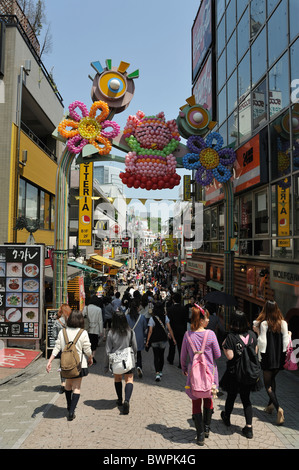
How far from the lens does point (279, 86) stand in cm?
995

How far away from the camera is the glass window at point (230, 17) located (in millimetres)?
15016

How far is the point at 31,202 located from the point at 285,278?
1319 centimetres

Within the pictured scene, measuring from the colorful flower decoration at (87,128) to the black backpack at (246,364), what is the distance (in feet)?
28.0

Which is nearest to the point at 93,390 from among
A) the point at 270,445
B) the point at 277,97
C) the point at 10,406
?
the point at 10,406

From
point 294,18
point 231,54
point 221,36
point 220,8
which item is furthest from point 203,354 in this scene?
point 220,8

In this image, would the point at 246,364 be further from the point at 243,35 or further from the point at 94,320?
the point at 243,35

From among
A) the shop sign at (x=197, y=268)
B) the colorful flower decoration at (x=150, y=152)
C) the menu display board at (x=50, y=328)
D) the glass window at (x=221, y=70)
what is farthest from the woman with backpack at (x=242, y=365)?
the glass window at (x=221, y=70)

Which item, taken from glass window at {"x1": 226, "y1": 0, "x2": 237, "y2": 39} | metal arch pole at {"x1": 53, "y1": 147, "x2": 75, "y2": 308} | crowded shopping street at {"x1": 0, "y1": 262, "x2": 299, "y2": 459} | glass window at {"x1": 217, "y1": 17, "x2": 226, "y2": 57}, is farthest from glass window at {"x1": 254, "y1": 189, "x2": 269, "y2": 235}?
glass window at {"x1": 217, "y1": 17, "x2": 226, "y2": 57}

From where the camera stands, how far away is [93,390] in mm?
6473

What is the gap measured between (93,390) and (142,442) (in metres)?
2.39

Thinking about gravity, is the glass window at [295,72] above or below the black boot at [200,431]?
above

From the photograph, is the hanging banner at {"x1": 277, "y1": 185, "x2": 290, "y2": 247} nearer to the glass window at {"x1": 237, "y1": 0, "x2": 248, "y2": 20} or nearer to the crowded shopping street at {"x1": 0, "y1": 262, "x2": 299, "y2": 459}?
Answer: the crowded shopping street at {"x1": 0, "y1": 262, "x2": 299, "y2": 459}

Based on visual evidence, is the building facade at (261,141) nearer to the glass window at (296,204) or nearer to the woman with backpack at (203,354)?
the glass window at (296,204)

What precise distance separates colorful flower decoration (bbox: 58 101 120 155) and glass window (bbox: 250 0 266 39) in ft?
20.1
